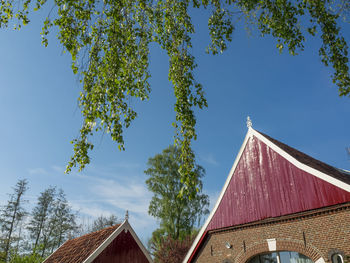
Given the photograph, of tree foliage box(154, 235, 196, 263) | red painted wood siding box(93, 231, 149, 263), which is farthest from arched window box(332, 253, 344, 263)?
tree foliage box(154, 235, 196, 263)

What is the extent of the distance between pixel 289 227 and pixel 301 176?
182cm

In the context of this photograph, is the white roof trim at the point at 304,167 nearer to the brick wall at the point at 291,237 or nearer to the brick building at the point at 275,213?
the brick building at the point at 275,213

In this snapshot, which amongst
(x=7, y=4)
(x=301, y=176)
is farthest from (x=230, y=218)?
(x=7, y=4)

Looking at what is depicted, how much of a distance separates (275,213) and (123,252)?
29.9ft

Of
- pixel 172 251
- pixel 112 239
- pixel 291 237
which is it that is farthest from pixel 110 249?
pixel 291 237

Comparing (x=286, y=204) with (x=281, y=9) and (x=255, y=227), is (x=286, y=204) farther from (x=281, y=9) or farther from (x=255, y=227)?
(x=281, y=9)

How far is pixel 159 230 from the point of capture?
24.2 m

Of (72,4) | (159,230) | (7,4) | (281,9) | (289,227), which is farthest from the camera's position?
(159,230)

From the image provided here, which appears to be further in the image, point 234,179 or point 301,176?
point 234,179

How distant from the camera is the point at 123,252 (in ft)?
47.0

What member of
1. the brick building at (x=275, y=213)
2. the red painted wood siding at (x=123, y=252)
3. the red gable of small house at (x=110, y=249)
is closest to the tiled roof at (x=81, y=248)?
the red gable of small house at (x=110, y=249)

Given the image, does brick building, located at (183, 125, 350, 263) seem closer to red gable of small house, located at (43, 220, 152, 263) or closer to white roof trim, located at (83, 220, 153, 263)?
red gable of small house, located at (43, 220, 152, 263)

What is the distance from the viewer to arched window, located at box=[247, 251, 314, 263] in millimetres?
8273

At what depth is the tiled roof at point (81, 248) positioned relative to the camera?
44.9 feet
